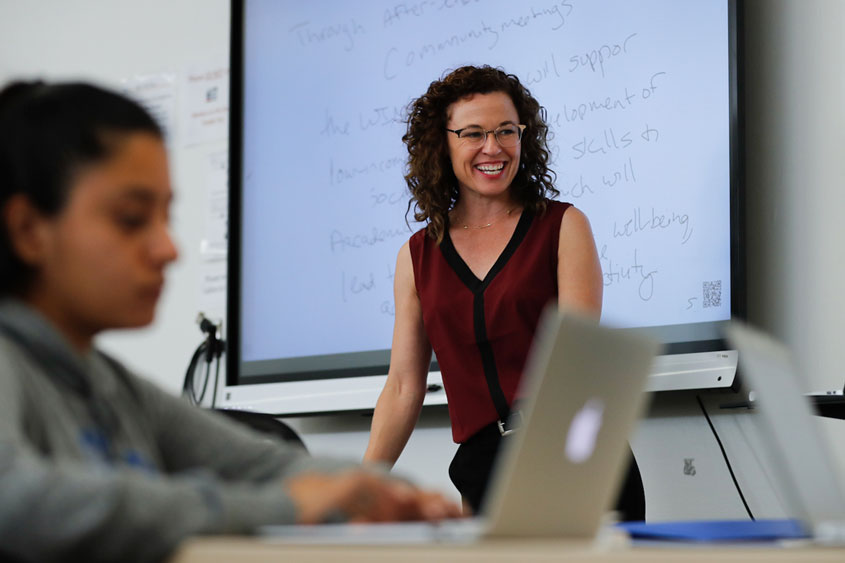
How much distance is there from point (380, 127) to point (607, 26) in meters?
0.75

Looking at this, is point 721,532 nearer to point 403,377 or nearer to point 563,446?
point 563,446

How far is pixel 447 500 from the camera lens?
2.93 feet

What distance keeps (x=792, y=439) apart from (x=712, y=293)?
1556 mm

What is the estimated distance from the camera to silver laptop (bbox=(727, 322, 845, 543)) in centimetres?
77

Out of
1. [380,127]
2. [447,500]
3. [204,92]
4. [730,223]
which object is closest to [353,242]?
[380,127]

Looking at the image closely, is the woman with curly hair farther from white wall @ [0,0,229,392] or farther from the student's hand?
white wall @ [0,0,229,392]

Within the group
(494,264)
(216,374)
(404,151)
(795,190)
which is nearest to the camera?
(494,264)

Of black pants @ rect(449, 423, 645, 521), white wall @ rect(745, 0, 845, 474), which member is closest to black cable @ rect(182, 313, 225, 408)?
black pants @ rect(449, 423, 645, 521)

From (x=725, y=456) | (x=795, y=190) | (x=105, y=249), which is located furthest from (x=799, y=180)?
(x=105, y=249)

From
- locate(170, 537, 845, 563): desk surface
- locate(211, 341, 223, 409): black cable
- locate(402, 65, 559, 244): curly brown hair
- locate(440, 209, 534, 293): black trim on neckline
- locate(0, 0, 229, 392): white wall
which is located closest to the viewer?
locate(170, 537, 845, 563): desk surface

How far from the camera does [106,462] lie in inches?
32.8

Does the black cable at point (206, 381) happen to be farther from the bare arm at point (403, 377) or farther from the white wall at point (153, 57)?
the bare arm at point (403, 377)

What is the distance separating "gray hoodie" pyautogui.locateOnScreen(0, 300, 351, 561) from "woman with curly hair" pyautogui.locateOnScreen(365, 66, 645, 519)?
102cm

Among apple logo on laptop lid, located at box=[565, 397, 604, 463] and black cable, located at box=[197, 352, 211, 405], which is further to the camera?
black cable, located at box=[197, 352, 211, 405]
